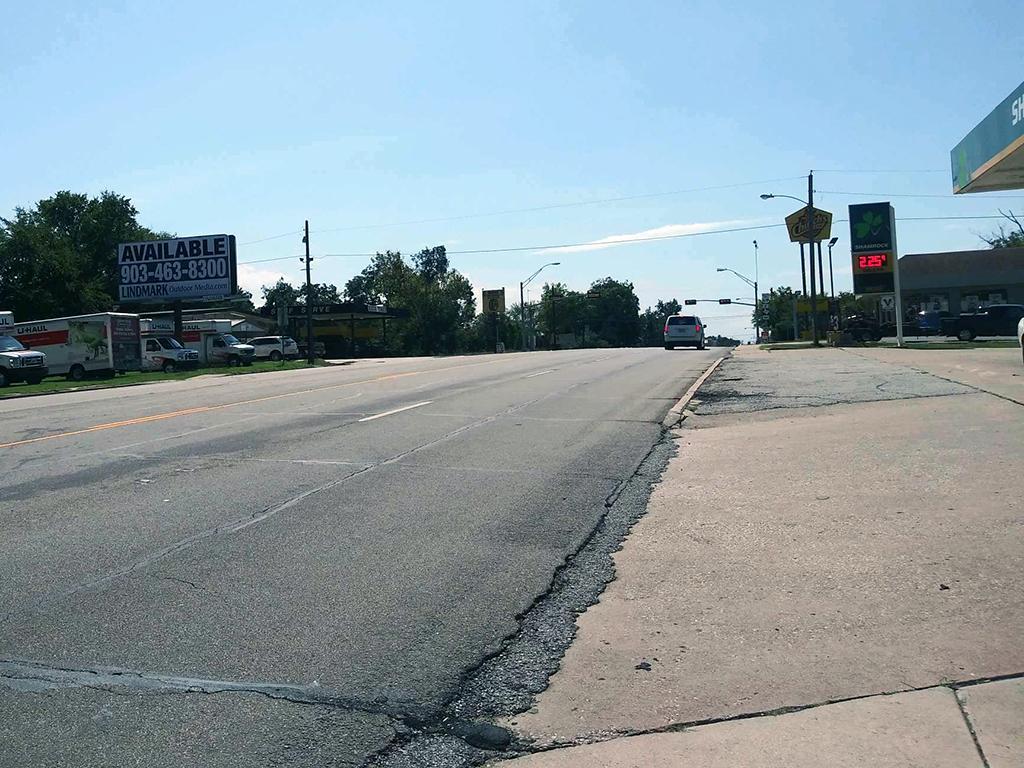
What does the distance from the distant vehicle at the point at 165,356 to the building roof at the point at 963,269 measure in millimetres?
51570

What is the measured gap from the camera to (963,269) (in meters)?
72.2

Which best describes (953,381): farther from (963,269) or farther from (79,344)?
(963,269)

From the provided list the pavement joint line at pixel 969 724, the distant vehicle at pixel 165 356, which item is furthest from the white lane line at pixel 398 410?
the distant vehicle at pixel 165 356

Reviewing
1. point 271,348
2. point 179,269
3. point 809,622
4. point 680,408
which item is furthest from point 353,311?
point 809,622

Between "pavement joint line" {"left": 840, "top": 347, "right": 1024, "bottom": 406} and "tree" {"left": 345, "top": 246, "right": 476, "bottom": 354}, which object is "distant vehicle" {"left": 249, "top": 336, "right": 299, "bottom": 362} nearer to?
"tree" {"left": 345, "top": 246, "right": 476, "bottom": 354}

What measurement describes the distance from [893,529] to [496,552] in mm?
3266

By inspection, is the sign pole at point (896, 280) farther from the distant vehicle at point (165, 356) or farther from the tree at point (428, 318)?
the tree at point (428, 318)

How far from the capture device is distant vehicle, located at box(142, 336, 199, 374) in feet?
165

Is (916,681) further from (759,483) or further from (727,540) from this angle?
(759,483)

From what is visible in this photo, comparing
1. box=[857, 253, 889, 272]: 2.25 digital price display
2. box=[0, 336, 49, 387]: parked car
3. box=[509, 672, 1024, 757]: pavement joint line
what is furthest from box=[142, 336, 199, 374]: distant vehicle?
box=[509, 672, 1024, 757]: pavement joint line

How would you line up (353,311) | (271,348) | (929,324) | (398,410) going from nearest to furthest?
(398,410), (929,324), (271,348), (353,311)

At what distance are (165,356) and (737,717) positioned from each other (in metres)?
49.7

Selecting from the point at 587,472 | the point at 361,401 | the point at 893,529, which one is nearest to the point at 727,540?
the point at 893,529

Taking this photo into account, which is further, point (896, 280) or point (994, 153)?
point (896, 280)
